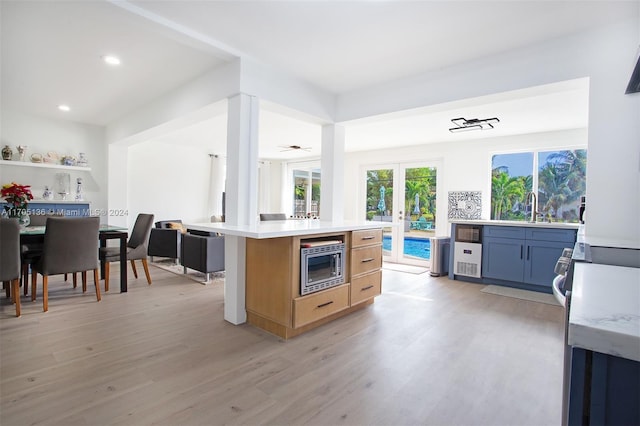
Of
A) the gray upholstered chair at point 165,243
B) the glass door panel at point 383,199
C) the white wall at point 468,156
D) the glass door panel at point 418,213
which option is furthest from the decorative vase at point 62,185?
the glass door panel at point 418,213

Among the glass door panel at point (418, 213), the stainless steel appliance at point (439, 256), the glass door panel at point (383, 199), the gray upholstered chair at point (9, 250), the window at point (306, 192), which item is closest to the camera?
the gray upholstered chair at point (9, 250)

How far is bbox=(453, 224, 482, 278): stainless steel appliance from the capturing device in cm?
473

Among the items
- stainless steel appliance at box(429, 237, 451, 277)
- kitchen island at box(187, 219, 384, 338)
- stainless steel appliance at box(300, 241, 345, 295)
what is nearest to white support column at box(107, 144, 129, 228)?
kitchen island at box(187, 219, 384, 338)

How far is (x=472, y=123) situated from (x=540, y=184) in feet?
5.89

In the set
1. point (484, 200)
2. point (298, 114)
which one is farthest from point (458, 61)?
point (484, 200)

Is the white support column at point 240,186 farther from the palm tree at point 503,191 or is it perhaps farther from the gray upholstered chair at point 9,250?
the palm tree at point 503,191

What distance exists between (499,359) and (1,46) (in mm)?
4854

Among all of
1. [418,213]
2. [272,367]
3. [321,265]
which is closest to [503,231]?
[418,213]

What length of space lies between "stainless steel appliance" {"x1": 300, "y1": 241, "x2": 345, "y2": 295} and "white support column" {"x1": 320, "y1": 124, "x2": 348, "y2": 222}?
944 mm

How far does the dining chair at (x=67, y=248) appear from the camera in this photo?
312cm

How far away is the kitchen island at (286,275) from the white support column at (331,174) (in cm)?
69

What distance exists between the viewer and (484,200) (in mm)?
5559

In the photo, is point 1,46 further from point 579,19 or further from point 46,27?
point 579,19

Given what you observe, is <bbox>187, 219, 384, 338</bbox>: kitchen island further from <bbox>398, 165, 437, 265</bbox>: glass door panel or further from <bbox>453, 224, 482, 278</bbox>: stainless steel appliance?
<bbox>398, 165, 437, 265</bbox>: glass door panel
